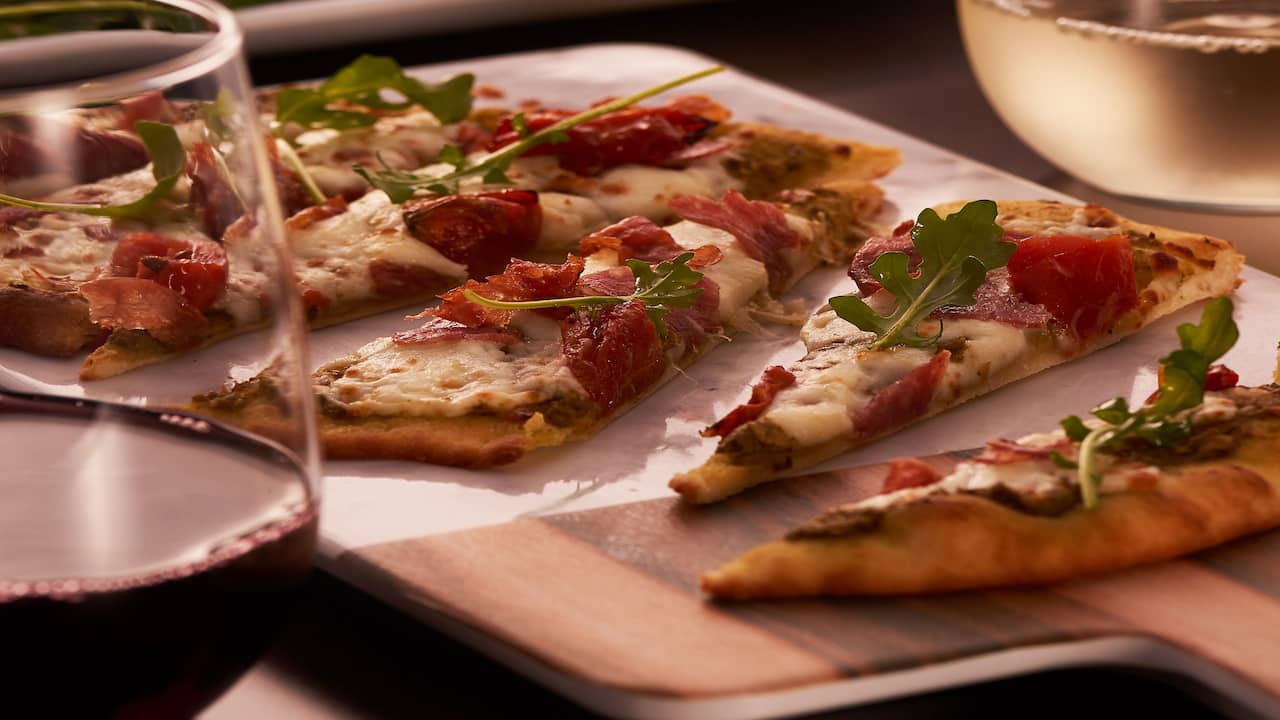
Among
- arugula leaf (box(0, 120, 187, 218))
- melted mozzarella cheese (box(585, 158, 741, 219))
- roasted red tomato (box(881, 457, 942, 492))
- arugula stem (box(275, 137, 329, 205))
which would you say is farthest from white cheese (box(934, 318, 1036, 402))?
arugula stem (box(275, 137, 329, 205))

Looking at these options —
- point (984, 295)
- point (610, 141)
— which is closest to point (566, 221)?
point (610, 141)

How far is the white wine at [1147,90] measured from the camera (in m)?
3.10

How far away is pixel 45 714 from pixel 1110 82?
2.37 meters

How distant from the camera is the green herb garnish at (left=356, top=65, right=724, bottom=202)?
3217 mm

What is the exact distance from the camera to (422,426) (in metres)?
2.40

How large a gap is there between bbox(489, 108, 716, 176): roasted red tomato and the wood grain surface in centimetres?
146

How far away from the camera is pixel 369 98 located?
3801 mm

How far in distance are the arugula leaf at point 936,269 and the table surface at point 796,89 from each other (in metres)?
0.79

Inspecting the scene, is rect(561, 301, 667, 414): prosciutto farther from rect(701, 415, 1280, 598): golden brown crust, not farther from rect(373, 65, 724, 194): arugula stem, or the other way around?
rect(373, 65, 724, 194): arugula stem

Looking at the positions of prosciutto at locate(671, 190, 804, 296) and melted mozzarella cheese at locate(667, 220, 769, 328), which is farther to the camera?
prosciutto at locate(671, 190, 804, 296)

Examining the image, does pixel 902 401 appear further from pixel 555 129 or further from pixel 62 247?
pixel 62 247

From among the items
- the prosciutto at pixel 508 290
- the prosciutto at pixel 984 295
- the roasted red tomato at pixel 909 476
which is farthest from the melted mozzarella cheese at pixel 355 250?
the roasted red tomato at pixel 909 476

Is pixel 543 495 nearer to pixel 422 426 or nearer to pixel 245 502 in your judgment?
pixel 422 426

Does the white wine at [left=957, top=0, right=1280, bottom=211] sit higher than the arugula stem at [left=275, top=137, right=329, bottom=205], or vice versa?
the white wine at [left=957, top=0, right=1280, bottom=211]
